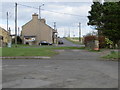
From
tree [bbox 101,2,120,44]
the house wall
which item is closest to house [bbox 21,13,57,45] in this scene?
the house wall

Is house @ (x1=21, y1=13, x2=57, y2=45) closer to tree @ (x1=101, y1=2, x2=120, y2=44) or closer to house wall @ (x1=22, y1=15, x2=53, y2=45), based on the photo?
house wall @ (x1=22, y1=15, x2=53, y2=45)

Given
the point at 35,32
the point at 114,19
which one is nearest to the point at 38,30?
the point at 35,32

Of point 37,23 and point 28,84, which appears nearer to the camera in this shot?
point 28,84

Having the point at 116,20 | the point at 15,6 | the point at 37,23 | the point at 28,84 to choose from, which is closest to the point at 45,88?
the point at 28,84

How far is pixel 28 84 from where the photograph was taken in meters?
10.6

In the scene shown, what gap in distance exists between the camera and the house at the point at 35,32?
9138cm

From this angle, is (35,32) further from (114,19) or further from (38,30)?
(114,19)

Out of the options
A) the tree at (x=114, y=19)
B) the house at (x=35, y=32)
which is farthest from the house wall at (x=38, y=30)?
the tree at (x=114, y=19)

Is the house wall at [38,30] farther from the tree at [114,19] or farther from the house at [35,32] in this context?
the tree at [114,19]

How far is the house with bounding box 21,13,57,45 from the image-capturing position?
3597 inches

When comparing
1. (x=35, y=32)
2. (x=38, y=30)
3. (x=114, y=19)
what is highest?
(x=38, y=30)

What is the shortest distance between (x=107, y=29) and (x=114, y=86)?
2628cm

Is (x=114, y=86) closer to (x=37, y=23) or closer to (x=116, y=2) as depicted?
(x=116, y=2)

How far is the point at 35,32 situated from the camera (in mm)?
92312
